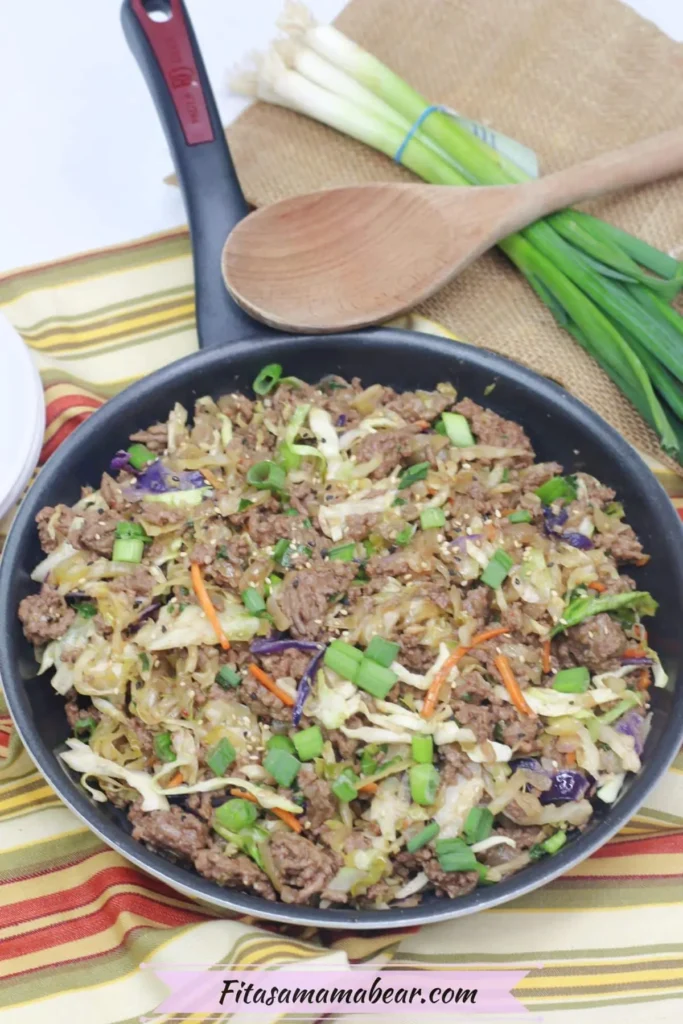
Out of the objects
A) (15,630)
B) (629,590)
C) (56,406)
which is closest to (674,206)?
(629,590)

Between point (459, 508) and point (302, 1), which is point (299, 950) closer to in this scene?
point (459, 508)

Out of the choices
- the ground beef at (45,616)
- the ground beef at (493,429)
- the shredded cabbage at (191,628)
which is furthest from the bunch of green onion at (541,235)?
the ground beef at (45,616)

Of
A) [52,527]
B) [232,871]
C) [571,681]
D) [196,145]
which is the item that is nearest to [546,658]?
[571,681]

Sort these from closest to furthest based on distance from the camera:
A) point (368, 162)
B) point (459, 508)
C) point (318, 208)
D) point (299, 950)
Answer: point (299, 950) → point (459, 508) → point (318, 208) → point (368, 162)

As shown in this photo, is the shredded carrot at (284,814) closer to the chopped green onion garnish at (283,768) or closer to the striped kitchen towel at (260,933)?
the chopped green onion garnish at (283,768)

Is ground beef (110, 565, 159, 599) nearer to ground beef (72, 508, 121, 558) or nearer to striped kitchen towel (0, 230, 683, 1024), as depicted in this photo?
ground beef (72, 508, 121, 558)

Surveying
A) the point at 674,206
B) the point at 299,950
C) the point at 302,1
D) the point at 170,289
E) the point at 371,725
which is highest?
the point at 302,1

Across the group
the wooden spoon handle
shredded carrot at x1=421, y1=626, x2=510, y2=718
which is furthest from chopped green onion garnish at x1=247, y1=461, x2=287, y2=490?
the wooden spoon handle
